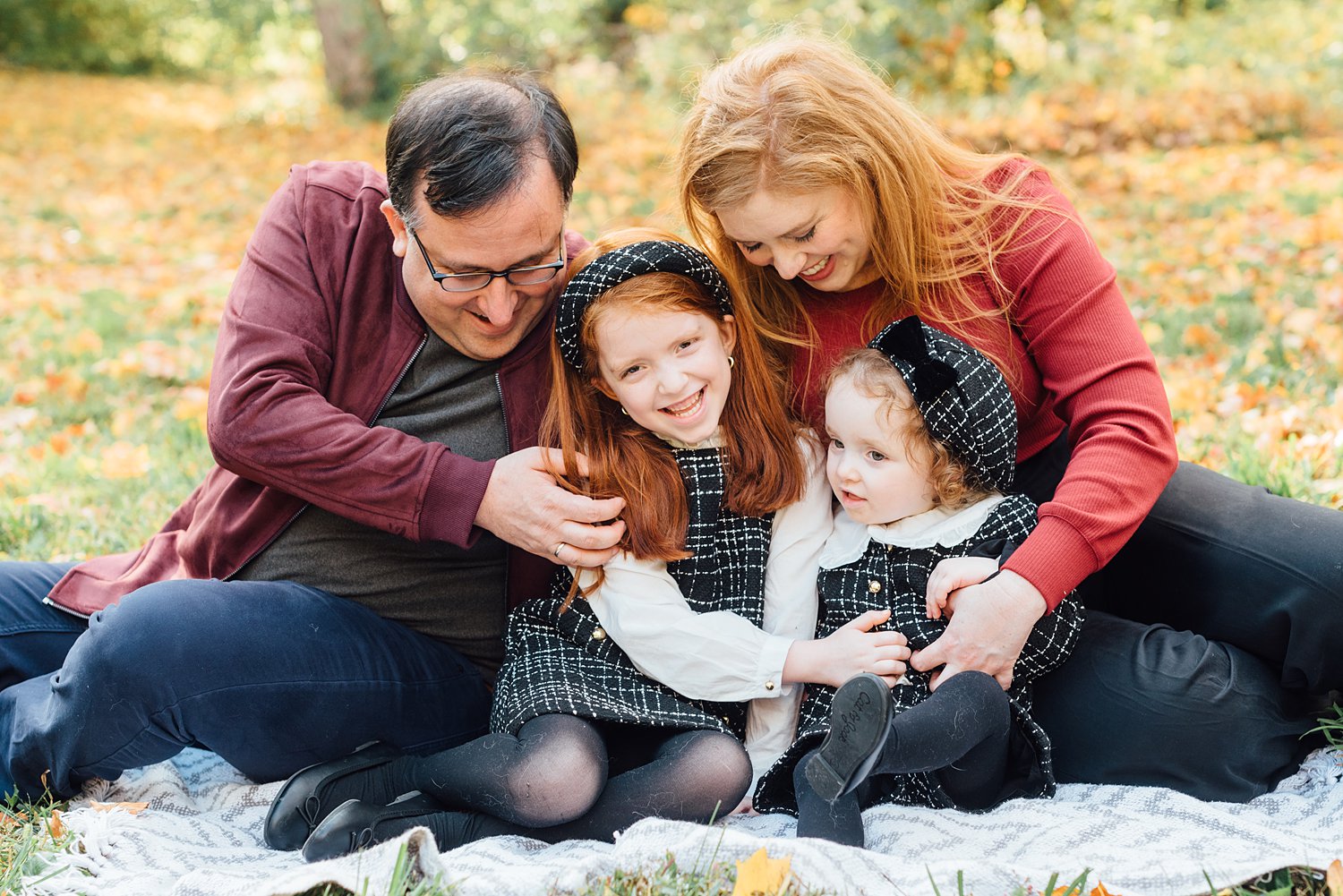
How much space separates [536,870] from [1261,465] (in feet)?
7.30

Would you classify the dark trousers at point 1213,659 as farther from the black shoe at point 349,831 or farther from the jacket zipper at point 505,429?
the black shoe at point 349,831

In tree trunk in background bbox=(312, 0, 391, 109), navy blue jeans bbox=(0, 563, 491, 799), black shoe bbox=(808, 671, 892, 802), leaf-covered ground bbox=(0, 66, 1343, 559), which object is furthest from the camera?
tree trunk in background bbox=(312, 0, 391, 109)

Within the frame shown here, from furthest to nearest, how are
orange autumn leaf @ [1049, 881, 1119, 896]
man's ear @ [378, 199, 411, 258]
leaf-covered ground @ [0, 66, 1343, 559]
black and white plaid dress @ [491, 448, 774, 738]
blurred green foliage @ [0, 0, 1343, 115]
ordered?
blurred green foliage @ [0, 0, 1343, 115] < leaf-covered ground @ [0, 66, 1343, 559] < man's ear @ [378, 199, 411, 258] < black and white plaid dress @ [491, 448, 774, 738] < orange autumn leaf @ [1049, 881, 1119, 896]

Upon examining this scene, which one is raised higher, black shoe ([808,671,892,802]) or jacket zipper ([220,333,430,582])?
jacket zipper ([220,333,430,582])

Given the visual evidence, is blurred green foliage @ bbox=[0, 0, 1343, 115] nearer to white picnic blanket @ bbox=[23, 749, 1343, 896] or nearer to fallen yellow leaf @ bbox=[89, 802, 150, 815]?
white picnic blanket @ bbox=[23, 749, 1343, 896]

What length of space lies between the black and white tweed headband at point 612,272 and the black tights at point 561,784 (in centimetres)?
76

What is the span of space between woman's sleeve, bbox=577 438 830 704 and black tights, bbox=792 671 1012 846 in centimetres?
Answer: 21

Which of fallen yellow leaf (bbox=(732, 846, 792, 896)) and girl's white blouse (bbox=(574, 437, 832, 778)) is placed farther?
girl's white blouse (bbox=(574, 437, 832, 778))

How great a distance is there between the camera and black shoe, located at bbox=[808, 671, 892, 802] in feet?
6.30

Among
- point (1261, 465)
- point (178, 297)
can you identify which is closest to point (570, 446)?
point (1261, 465)

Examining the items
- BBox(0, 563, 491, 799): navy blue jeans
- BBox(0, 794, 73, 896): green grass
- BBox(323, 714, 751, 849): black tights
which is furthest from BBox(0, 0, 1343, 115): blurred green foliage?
BBox(0, 794, 73, 896): green grass

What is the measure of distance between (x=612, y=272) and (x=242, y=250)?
5613mm

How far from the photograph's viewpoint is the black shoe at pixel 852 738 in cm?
192

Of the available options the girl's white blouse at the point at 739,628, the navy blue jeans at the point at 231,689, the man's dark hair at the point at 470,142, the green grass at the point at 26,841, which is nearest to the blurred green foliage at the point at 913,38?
the man's dark hair at the point at 470,142
